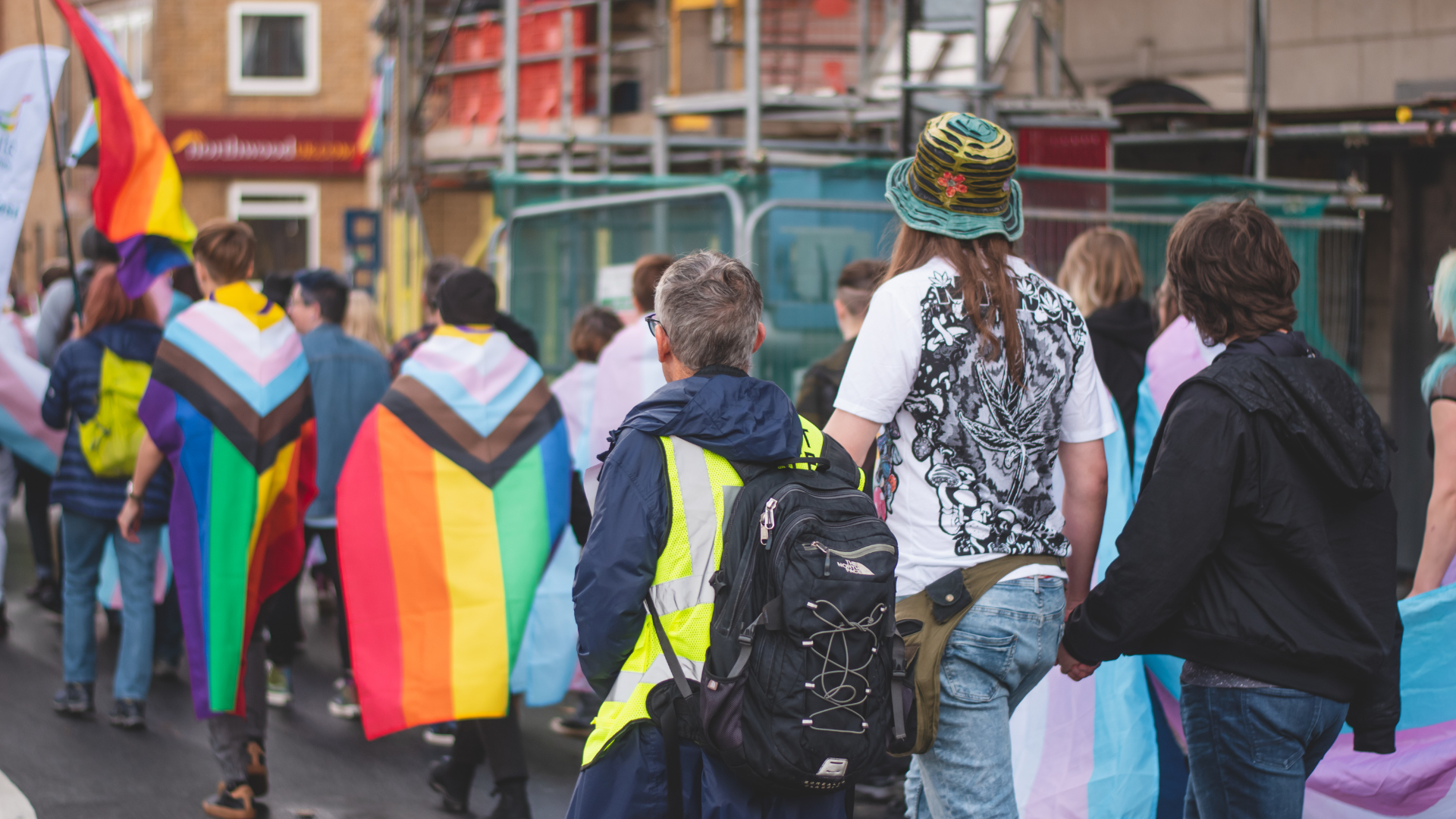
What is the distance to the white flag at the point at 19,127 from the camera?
5027 mm

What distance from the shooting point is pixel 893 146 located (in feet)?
28.4

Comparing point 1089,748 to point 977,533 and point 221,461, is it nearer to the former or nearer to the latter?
point 977,533

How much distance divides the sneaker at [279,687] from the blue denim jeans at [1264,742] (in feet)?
15.6

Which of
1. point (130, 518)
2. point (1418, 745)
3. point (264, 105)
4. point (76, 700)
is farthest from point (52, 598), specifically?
point (264, 105)

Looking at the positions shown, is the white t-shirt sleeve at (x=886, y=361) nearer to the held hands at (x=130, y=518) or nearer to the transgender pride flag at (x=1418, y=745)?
the transgender pride flag at (x=1418, y=745)

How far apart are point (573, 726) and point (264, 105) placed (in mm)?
22802

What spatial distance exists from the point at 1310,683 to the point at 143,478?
4.17m

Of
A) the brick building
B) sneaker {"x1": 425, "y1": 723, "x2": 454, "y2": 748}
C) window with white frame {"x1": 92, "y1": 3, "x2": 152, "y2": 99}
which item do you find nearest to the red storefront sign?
the brick building

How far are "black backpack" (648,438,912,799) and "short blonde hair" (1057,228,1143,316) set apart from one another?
281 cm

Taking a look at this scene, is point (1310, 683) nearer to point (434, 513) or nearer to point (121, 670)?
point (434, 513)

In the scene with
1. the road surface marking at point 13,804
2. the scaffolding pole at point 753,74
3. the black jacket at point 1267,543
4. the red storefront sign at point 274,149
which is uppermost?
the red storefront sign at point 274,149

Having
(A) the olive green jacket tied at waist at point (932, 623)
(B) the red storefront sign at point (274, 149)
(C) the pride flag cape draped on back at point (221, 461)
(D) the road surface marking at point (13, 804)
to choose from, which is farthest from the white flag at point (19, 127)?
(B) the red storefront sign at point (274, 149)

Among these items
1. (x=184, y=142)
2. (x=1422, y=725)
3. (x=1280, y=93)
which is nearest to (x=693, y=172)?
(x=1280, y=93)

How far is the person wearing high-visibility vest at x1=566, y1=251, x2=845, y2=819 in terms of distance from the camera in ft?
7.97
